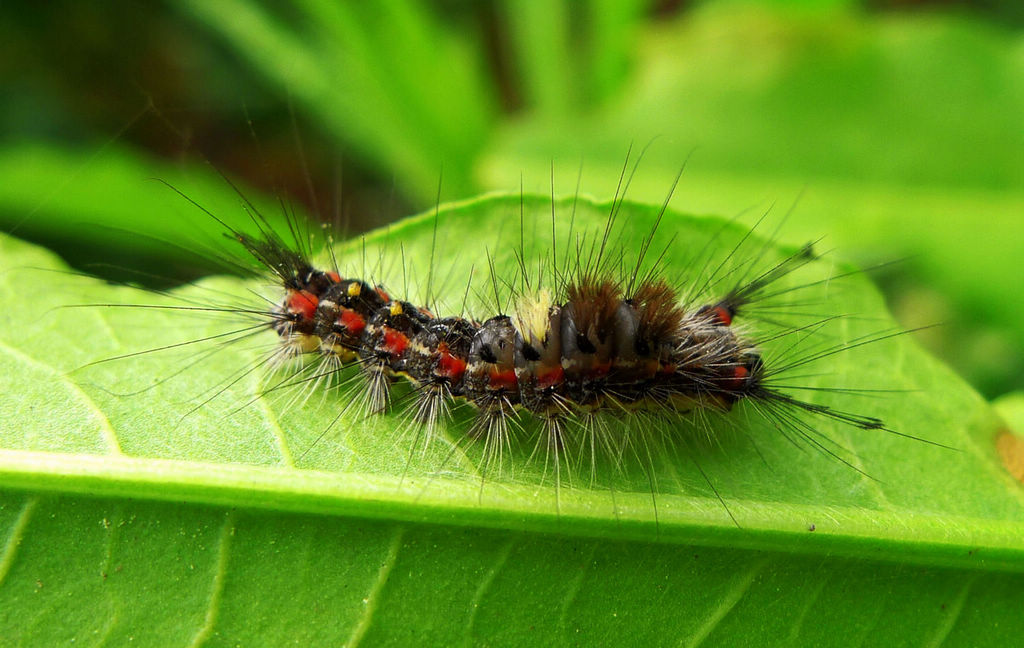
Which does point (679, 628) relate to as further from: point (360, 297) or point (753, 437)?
point (360, 297)

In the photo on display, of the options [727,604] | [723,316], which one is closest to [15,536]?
[727,604]

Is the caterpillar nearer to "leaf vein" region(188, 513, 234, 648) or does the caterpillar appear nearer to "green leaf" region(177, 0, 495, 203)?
"leaf vein" region(188, 513, 234, 648)

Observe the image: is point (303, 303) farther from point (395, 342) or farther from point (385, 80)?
point (385, 80)

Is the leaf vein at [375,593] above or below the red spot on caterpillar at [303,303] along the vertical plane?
below

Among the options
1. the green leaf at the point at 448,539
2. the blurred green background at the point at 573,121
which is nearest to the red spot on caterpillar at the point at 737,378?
the green leaf at the point at 448,539

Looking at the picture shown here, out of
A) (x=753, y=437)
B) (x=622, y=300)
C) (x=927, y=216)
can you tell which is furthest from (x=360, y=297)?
(x=927, y=216)

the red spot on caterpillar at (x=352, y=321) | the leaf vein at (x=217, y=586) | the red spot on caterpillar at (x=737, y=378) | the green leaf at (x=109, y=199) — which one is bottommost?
the leaf vein at (x=217, y=586)

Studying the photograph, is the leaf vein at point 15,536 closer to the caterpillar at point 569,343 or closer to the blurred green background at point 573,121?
the caterpillar at point 569,343
